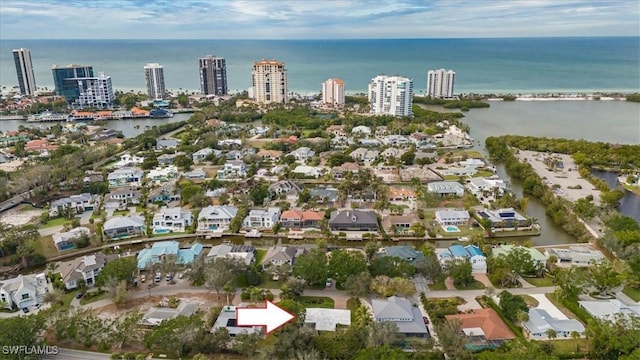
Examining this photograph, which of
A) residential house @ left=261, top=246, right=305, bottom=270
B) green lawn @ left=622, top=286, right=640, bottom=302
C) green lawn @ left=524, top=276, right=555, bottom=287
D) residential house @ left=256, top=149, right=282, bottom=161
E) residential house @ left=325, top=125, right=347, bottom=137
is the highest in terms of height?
residential house @ left=325, top=125, right=347, bottom=137

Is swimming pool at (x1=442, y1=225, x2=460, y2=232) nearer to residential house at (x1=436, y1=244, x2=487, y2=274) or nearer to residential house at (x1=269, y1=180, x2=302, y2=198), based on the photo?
residential house at (x1=436, y1=244, x2=487, y2=274)

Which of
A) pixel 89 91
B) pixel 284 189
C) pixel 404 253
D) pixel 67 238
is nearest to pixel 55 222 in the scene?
pixel 67 238

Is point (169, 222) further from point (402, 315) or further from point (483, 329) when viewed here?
point (483, 329)

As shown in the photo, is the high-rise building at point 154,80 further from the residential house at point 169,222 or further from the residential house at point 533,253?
the residential house at point 533,253

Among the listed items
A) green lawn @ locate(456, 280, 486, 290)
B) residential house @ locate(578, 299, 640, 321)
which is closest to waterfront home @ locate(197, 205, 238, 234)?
green lawn @ locate(456, 280, 486, 290)

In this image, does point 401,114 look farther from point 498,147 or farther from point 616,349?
point 616,349

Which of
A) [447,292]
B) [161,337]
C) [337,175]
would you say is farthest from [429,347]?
[337,175]

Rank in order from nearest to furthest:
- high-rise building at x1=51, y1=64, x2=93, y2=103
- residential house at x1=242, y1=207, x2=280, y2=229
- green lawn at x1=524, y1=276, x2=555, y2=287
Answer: green lawn at x1=524, y1=276, x2=555, y2=287
residential house at x1=242, y1=207, x2=280, y2=229
high-rise building at x1=51, y1=64, x2=93, y2=103
